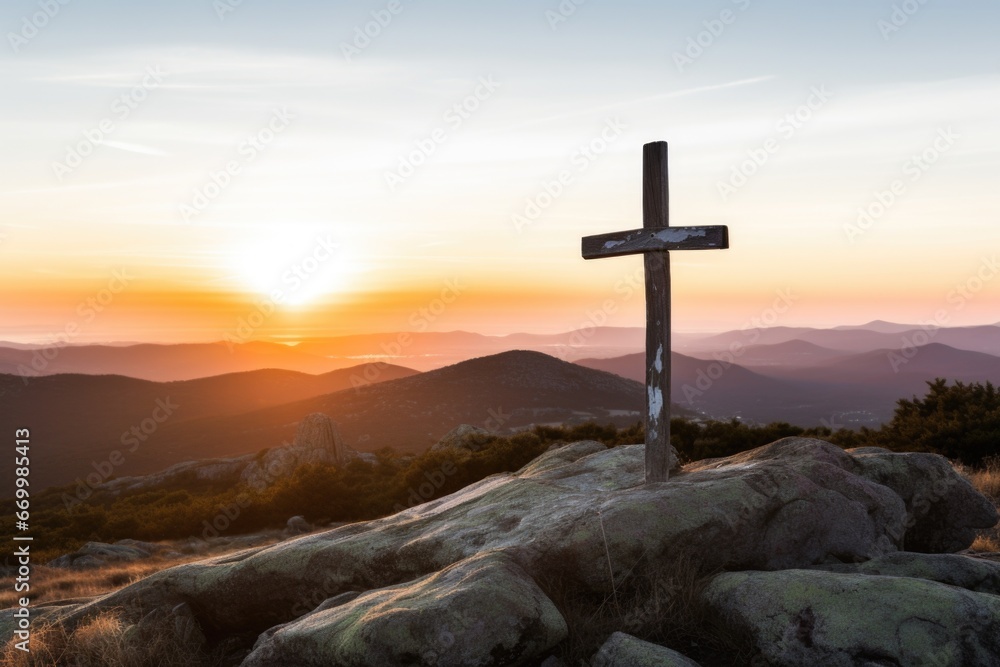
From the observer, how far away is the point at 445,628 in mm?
6109

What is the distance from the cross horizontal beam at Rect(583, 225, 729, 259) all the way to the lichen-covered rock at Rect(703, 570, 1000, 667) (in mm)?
4529

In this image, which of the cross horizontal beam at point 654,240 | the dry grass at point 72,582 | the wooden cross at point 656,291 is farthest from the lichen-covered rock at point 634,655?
the dry grass at point 72,582

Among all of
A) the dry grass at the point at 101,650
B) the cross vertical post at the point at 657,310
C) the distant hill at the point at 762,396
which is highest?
the cross vertical post at the point at 657,310

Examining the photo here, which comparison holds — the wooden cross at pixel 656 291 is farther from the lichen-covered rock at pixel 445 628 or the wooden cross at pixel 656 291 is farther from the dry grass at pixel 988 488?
the dry grass at pixel 988 488

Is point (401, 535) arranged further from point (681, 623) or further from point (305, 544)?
point (681, 623)

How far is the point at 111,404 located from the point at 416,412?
65336 mm

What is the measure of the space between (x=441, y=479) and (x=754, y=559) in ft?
58.2

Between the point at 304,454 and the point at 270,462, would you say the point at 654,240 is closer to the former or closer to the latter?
the point at 304,454

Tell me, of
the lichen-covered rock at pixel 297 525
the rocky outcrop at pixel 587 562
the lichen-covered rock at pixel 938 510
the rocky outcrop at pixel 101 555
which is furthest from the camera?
the lichen-covered rock at pixel 297 525

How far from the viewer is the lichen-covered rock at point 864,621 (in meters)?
5.93

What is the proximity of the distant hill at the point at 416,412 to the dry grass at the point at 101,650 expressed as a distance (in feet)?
186

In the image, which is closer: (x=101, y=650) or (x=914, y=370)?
(x=101, y=650)

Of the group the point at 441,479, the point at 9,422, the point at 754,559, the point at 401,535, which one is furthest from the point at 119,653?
the point at 9,422

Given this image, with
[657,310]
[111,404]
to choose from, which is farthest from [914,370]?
[657,310]
